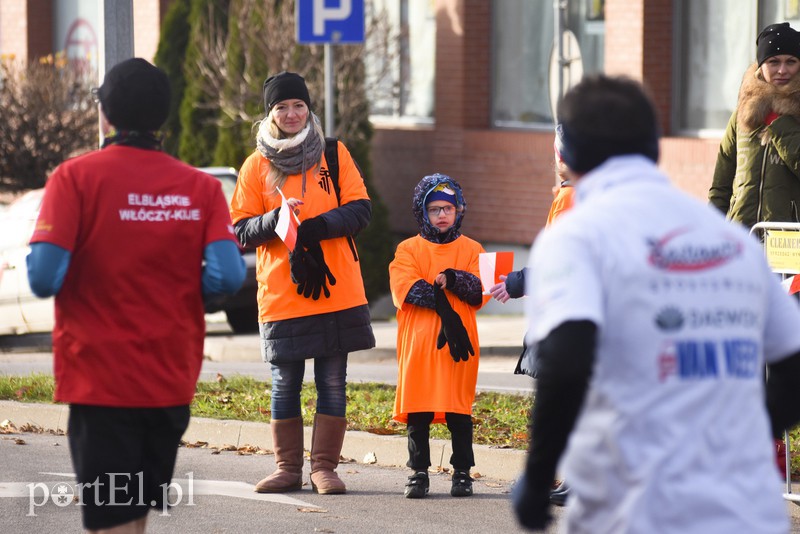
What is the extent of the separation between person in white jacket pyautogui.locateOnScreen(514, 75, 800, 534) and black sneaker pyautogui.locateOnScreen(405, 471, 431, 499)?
13.5ft

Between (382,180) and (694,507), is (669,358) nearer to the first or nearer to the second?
(694,507)

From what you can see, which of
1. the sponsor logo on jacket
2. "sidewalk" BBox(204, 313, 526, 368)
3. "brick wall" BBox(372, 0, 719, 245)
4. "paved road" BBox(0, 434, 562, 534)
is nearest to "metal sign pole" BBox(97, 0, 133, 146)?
"paved road" BBox(0, 434, 562, 534)

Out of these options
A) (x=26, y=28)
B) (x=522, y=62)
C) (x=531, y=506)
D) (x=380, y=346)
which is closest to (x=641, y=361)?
(x=531, y=506)

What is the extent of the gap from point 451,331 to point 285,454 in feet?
3.28

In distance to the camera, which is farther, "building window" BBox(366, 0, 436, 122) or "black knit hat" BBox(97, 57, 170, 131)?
"building window" BBox(366, 0, 436, 122)

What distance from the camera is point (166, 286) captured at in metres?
4.57

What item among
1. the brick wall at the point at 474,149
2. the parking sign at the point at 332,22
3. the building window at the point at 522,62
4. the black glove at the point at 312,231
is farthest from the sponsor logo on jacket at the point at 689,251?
the building window at the point at 522,62

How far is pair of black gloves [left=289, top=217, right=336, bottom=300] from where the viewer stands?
7062mm

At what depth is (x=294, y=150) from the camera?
7.13 metres

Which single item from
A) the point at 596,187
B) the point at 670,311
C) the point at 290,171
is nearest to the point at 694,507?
the point at 670,311

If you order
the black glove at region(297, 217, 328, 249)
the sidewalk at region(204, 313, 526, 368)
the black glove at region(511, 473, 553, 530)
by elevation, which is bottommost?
the sidewalk at region(204, 313, 526, 368)

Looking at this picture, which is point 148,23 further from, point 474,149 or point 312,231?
point 312,231

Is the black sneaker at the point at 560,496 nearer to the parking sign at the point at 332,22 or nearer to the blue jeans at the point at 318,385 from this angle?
the blue jeans at the point at 318,385

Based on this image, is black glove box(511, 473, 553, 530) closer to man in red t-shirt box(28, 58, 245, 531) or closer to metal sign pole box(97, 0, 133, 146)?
man in red t-shirt box(28, 58, 245, 531)
